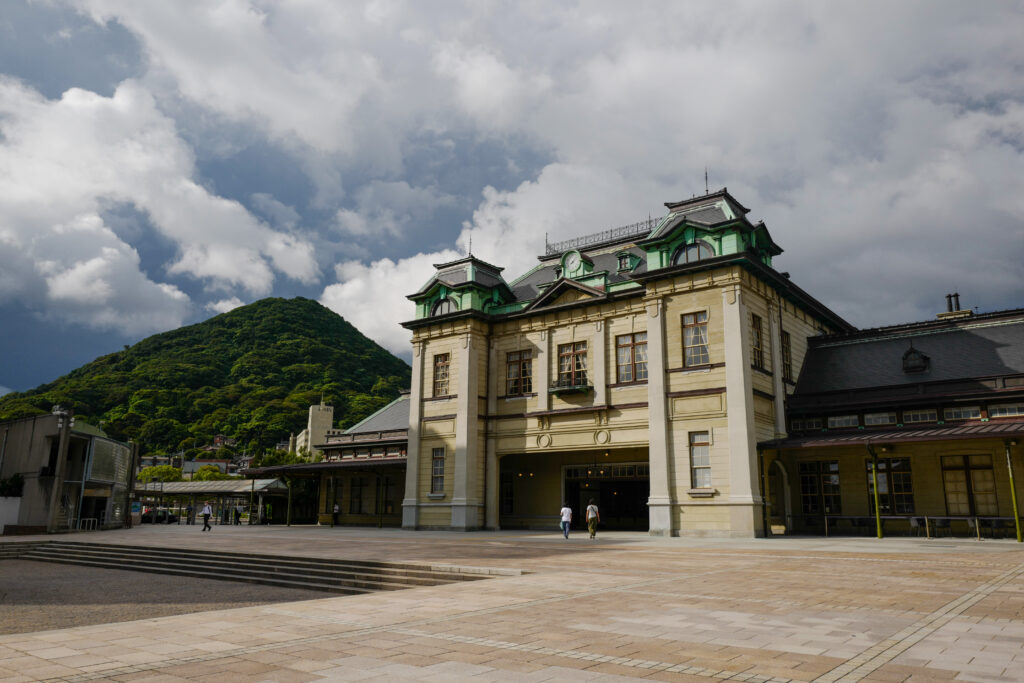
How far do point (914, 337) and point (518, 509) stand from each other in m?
20.1

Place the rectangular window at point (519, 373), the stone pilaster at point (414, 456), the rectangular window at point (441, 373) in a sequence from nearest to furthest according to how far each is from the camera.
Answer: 1. the rectangular window at point (519, 373)
2. the stone pilaster at point (414, 456)
3. the rectangular window at point (441, 373)

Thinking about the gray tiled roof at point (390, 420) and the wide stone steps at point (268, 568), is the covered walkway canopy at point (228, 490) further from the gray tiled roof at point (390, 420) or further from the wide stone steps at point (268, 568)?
the wide stone steps at point (268, 568)

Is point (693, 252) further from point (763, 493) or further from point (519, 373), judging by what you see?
point (519, 373)

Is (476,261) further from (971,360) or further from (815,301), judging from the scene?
(971,360)

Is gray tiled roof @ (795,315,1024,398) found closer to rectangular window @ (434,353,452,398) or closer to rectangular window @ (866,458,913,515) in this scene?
rectangular window @ (866,458,913,515)

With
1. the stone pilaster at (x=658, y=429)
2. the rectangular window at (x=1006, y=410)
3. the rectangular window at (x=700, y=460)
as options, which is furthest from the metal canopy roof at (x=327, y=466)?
the rectangular window at (x=1006, y=410)

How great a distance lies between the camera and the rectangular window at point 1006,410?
25.6 meters

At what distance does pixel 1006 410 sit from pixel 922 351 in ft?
14.7

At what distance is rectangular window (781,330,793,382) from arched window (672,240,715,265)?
579 cm

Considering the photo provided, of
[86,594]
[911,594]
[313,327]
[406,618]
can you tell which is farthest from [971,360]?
[313,327]

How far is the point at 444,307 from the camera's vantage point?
1474 inches

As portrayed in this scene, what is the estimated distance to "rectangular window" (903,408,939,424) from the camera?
89.5ft

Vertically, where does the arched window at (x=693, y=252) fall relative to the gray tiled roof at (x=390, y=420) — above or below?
above

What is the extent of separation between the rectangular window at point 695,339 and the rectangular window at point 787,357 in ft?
15.9
